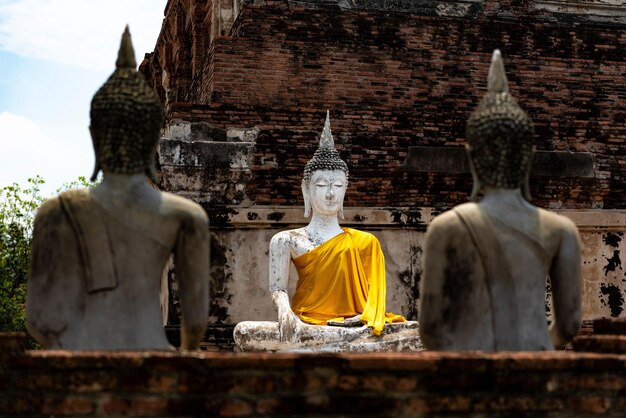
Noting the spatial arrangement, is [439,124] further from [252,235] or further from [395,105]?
[252,235]

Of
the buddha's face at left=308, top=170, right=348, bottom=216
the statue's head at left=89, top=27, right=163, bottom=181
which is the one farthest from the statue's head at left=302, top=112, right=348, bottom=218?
the statue's head at left=89, top=27, right=163, bottom=181

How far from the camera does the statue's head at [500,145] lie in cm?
492


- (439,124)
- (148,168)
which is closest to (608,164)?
(439,124)

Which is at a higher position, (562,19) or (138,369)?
(562,19)

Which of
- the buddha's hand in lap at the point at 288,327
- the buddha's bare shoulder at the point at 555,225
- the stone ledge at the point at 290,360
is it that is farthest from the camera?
the buddha's hand in lap at the point at 288,327

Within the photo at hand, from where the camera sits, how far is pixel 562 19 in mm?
16281

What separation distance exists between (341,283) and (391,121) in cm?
389

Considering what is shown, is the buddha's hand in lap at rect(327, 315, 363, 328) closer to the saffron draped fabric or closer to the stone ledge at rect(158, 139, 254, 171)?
the saffron draped fabric

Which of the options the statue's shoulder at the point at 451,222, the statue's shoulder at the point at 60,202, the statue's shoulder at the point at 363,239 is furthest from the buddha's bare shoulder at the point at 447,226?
the statue's shoulder at the point at 363,239

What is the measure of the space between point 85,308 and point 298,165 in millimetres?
7926

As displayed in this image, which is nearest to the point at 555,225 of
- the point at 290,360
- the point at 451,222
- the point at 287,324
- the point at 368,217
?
the point at 451,222

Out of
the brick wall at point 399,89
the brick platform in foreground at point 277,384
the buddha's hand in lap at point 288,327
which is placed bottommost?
the buddha's hand in lap at point 288,327

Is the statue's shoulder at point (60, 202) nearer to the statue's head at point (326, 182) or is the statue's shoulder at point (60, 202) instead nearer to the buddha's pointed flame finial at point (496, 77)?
the buddha's pointed flame finial at point (496, 77)

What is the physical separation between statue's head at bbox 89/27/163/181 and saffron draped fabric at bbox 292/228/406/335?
492 cm
